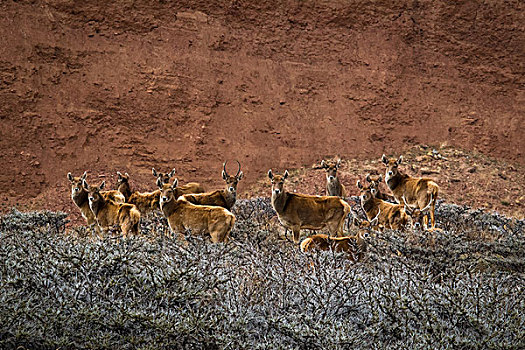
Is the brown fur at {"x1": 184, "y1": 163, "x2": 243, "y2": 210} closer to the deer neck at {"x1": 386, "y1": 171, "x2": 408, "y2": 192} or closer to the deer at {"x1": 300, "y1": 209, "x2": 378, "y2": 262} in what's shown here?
the deer at {"x1": 300, "y1": 209, "x2": 378, "y2": 262}

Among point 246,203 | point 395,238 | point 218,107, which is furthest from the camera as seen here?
point 218,107

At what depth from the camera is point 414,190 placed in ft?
42.1

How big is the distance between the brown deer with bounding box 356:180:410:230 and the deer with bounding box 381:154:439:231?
0.94 metres

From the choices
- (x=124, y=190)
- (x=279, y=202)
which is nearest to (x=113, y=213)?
(x=279, y=202)

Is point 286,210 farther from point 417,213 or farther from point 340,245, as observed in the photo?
point 417,213

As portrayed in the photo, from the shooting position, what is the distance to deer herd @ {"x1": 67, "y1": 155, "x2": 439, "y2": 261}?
31.8ft

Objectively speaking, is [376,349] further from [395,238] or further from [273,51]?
[273,51]

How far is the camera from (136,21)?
78.4 ft

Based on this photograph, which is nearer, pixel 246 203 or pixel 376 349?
pixel 376 349

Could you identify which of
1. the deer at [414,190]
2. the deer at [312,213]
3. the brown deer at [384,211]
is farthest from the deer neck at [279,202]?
the deer at [414,190]

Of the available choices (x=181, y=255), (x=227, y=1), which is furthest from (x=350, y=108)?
(x=181, y=255)

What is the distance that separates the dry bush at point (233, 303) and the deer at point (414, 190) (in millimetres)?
4276

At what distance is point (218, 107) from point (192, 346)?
19.0 metres

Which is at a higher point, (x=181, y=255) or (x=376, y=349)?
(x=376, y=349)
